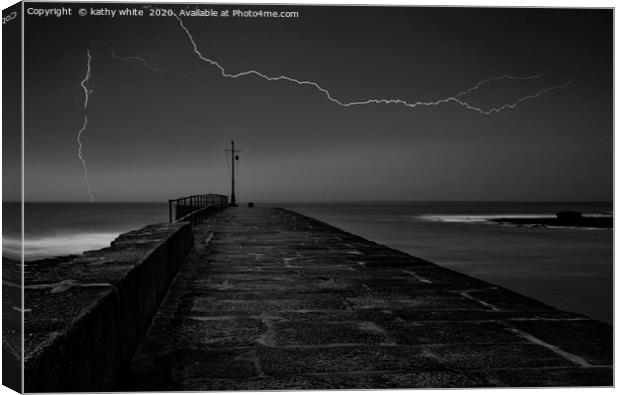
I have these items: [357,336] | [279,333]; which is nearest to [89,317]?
[279,333]

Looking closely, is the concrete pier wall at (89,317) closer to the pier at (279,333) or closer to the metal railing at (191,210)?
the pier at (279,333)

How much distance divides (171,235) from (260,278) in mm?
905

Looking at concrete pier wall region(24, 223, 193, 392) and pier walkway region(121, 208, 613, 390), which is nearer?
concrete pier wall region(24, 223, 193, 392)

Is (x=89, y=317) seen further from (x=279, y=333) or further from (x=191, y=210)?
(x=191, y=210)

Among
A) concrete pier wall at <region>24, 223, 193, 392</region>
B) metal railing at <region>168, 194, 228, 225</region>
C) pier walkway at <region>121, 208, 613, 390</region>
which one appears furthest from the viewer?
metal railing at <region>168, 194, 228, 225</region>

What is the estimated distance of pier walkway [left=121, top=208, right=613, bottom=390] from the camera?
2.66m

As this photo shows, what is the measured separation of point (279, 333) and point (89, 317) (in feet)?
4.89

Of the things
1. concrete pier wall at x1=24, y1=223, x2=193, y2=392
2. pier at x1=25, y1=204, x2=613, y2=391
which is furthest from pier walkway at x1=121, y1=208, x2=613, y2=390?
concrete pier wall at x1=24, y1=223, x2=193, y2=392

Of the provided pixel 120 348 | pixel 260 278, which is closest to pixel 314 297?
pixel 260 278

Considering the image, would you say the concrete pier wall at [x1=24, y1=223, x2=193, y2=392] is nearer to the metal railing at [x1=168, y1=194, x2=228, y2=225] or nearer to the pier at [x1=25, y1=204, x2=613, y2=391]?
the pier at [x1=25, y1=204, x2=613, y2=391]

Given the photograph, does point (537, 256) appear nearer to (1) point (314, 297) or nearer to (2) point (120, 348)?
(1) point (314, 297)

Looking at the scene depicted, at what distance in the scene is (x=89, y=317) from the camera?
2100mm

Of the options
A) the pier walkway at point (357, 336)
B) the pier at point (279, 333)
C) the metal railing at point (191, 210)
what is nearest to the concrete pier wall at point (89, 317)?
the pier at point (279, 333)

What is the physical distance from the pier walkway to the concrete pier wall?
19 centimetres
